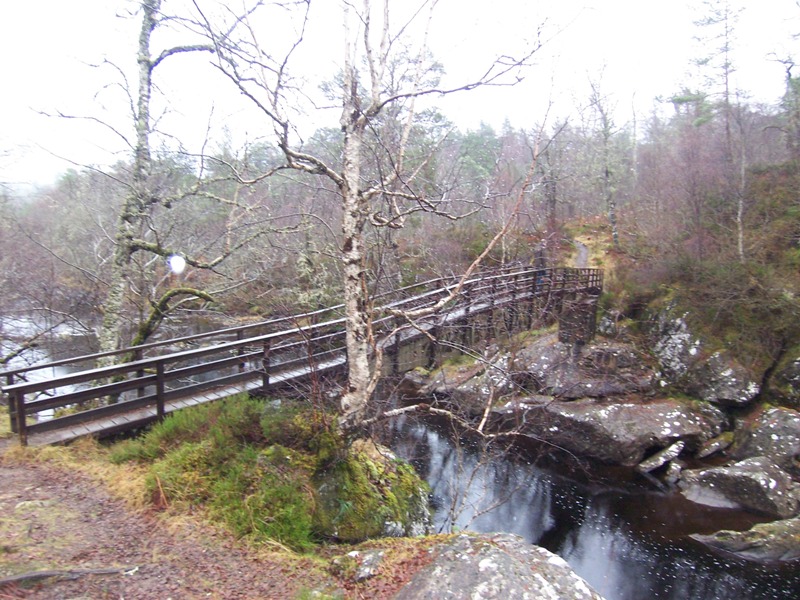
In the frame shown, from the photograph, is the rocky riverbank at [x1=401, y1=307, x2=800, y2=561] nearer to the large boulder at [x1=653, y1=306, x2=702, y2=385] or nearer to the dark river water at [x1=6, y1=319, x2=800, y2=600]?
the large boulder at [x1=653, y1=306, x2=702, y2=385]

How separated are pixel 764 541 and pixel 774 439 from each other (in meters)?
4.08

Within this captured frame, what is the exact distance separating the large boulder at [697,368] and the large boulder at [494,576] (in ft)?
41.6

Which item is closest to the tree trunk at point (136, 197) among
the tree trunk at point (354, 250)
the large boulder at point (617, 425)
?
the tree trunk at point (354, 250)

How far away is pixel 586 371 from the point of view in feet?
50.1

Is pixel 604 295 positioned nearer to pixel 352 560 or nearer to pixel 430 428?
pixel 430 428

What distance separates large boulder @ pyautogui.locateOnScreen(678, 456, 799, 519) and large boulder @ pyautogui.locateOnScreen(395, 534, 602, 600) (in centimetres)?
855

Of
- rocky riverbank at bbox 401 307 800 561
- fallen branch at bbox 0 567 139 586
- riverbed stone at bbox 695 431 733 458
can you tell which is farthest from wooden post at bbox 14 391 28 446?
riverbed stone at bbox 695 431 733 458

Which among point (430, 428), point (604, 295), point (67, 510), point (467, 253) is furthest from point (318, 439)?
point (467, 253)

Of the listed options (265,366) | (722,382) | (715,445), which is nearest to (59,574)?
(265,366)

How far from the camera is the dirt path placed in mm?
3910

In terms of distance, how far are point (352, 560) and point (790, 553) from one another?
29.7 ft

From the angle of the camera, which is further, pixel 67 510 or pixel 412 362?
pixel 412 362

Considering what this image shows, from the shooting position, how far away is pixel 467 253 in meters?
23.7

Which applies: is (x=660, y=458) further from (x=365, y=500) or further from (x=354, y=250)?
(x=354, y=250)
